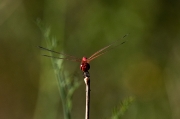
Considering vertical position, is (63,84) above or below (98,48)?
below

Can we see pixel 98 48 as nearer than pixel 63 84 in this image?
No

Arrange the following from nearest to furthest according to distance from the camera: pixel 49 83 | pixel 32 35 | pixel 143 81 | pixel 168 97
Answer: pixel 49 83 < pixel 168 97 < pixel 143 81 < pixel 32 35

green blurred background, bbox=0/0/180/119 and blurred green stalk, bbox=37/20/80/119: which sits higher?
green blurred background, bbox=0/0/180/119

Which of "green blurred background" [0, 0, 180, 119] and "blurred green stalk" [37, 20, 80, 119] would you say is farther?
"green blurred background" [0, 0, 180, 119]

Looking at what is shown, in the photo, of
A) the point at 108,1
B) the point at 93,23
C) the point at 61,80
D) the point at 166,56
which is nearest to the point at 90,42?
the point at 93,23

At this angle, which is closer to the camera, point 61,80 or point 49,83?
point 61,80

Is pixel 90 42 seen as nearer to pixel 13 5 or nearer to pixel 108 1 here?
pixel 108 1

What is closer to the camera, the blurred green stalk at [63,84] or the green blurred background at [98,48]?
the blurred green stalk at [63,84]

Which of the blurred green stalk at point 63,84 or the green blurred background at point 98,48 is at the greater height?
the green blurred background at point 98,48
